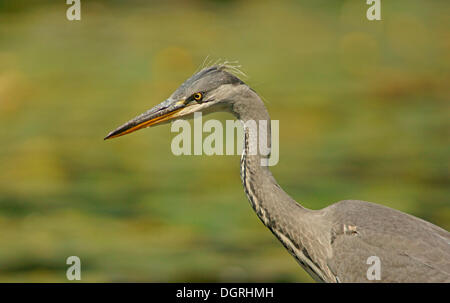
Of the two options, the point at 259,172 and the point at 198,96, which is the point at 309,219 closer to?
the point at 259,172

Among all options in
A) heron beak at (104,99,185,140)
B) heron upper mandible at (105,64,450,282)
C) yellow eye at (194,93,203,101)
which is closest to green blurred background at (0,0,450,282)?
heron upper mandible at (105,64,450,282)

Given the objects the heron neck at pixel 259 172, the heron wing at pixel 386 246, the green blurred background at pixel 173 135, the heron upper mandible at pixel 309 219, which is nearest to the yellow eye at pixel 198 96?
the heron upper mandible at pixel 309 219

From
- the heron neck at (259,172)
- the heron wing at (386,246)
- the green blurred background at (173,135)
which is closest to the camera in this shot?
the heron wing at (386,246)

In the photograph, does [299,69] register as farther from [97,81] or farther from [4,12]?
[4,12]

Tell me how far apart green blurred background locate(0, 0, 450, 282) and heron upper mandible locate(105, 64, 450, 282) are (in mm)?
908

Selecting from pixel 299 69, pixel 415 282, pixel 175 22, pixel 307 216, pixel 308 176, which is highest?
pixel 175 22

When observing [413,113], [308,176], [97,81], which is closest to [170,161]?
[308,176]

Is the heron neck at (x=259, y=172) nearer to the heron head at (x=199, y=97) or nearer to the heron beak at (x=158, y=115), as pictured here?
the heron head at (x=199, y=97)

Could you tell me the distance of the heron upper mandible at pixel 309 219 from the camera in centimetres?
265

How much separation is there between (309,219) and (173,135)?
2664mm

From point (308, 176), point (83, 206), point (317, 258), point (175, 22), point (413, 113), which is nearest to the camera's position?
point (317, 258)

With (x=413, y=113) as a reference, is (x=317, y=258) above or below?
below

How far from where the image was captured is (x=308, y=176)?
183 inches

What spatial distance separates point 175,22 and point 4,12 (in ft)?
5.59
